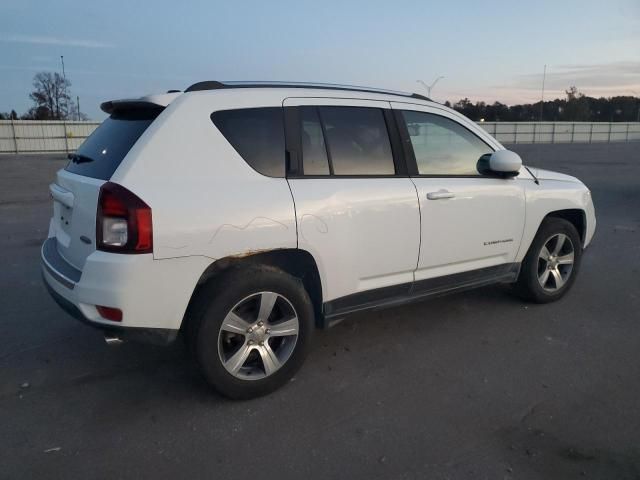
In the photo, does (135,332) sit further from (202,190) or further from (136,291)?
(202,190)

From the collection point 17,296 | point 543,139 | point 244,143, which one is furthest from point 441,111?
point 543,139

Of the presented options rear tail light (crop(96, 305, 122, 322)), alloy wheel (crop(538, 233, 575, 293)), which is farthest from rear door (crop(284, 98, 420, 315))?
alloy wheel (crop(538, 233, 575, 293))

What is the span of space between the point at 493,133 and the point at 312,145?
52.3m

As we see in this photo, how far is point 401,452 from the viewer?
2773 millimetres

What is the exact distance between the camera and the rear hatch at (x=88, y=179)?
299 cm

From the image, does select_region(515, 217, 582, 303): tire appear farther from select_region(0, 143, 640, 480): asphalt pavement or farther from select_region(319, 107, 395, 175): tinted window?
select_region(319, 107, 395, 175): tinted window

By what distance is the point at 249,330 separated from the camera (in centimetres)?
323

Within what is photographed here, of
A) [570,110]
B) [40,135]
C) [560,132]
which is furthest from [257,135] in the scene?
[570,110]

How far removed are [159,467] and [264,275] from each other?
1148mm

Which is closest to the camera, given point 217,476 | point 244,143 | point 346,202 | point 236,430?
point 217,476

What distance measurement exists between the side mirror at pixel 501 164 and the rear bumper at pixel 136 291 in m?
2.37

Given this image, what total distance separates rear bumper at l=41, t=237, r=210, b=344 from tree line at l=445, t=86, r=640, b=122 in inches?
3203

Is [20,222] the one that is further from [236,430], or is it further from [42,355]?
[236,430]

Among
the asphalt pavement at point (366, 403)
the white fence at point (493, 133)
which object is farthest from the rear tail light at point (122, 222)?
Result: the white fence at point (493, 133)
